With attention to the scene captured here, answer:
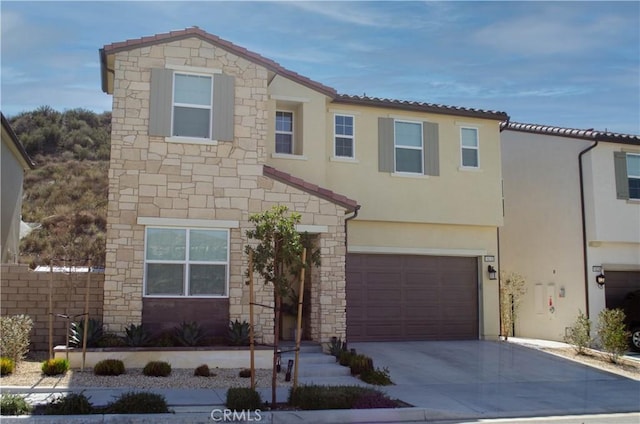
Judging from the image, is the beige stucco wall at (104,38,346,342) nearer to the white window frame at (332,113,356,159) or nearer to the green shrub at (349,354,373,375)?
the green shrub at (349,354,373,375)

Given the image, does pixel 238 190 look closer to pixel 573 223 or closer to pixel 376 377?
pixel 376 377

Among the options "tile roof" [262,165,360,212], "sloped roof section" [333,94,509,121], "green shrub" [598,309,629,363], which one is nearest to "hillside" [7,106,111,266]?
"tile roof" [262,165,360,212]

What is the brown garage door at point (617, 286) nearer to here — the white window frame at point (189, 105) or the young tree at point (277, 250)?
the white window frame at point (189, 105)

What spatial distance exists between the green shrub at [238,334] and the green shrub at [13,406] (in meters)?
5.23

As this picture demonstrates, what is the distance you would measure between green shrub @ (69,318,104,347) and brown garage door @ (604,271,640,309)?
49.1ft

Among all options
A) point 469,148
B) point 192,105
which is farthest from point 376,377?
point 469,148

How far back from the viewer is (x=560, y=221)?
21.2m

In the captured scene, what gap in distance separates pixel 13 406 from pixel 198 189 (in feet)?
22.6

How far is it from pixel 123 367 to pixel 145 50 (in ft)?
23.3

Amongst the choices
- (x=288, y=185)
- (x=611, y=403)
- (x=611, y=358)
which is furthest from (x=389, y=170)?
(x=611, y=403)

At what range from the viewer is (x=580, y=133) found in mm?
20344

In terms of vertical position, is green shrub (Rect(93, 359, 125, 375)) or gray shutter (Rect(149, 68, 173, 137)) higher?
gray shutter (Rect(149, 68, 173, 137))

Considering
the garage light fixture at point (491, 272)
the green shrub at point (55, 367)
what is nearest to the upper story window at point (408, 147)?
the garage light fixture at point (491, 272)

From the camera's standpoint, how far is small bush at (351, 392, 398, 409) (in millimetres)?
10445
